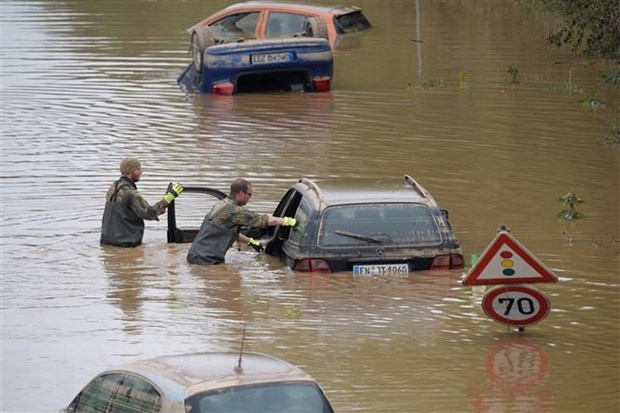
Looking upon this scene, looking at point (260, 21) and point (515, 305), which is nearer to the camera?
point (515, 305)

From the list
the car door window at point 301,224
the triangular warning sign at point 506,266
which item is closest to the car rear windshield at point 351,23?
the car door window at point 301,224

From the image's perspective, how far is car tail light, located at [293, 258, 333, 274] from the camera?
53.1 feet

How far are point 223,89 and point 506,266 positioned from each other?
18164mm

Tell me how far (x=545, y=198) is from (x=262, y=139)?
6.37 meters

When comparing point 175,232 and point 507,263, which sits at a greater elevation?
point 507,263

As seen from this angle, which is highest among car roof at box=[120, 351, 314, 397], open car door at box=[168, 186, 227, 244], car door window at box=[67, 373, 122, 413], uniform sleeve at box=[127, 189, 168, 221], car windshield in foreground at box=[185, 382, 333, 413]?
car roof at box=[120, 351, 314, 397]

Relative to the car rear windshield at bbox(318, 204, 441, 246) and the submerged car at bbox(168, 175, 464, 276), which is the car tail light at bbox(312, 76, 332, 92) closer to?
the submerged car at bbox(168, 175, 464, 276)

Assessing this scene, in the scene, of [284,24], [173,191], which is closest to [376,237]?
[173,191]

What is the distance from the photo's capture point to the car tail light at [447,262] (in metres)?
16.3

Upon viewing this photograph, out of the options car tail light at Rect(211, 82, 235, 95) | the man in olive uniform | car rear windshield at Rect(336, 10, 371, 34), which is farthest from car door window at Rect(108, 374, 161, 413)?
car rear windshield at Rect(336, 10, 371, 34)

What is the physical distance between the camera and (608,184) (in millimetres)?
21891

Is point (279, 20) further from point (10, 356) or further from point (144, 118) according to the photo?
point (10, 356)

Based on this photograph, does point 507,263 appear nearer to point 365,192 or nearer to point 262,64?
point 365,192

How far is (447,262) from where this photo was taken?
53.5 ft
